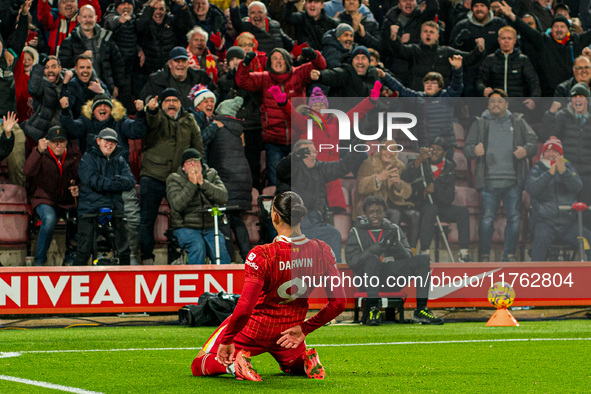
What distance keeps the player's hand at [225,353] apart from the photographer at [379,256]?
18.1 feet

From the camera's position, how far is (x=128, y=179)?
469 inches

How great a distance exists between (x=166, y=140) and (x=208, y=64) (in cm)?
206

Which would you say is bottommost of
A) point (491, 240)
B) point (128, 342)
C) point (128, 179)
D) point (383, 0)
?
point (128, 342)

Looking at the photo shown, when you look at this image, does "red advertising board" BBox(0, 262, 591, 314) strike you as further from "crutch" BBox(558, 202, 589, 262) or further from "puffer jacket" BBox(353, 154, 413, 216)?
"puffer jacket" BBox(353, 154, 413, 216)

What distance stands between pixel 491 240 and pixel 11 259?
22.0 ft

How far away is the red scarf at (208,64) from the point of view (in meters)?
13.6

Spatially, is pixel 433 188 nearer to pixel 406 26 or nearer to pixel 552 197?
pixel 552 197

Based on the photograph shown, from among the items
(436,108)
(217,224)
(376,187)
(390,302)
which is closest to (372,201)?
(376,187)

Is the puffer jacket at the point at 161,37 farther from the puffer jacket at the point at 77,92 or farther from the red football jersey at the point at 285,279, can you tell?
the red football jersey at the point at 285,279

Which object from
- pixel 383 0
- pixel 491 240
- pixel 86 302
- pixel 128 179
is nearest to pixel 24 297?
pixel 86 302

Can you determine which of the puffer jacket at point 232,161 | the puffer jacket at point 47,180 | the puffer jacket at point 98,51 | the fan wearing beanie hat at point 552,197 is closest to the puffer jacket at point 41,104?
the puffer jacket at point 47,180

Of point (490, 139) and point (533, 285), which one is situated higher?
point (490, 139)

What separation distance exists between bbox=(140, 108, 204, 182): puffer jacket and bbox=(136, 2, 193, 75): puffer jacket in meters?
1.96

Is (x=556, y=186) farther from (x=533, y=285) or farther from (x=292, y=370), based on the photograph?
(x=292, y=370)
